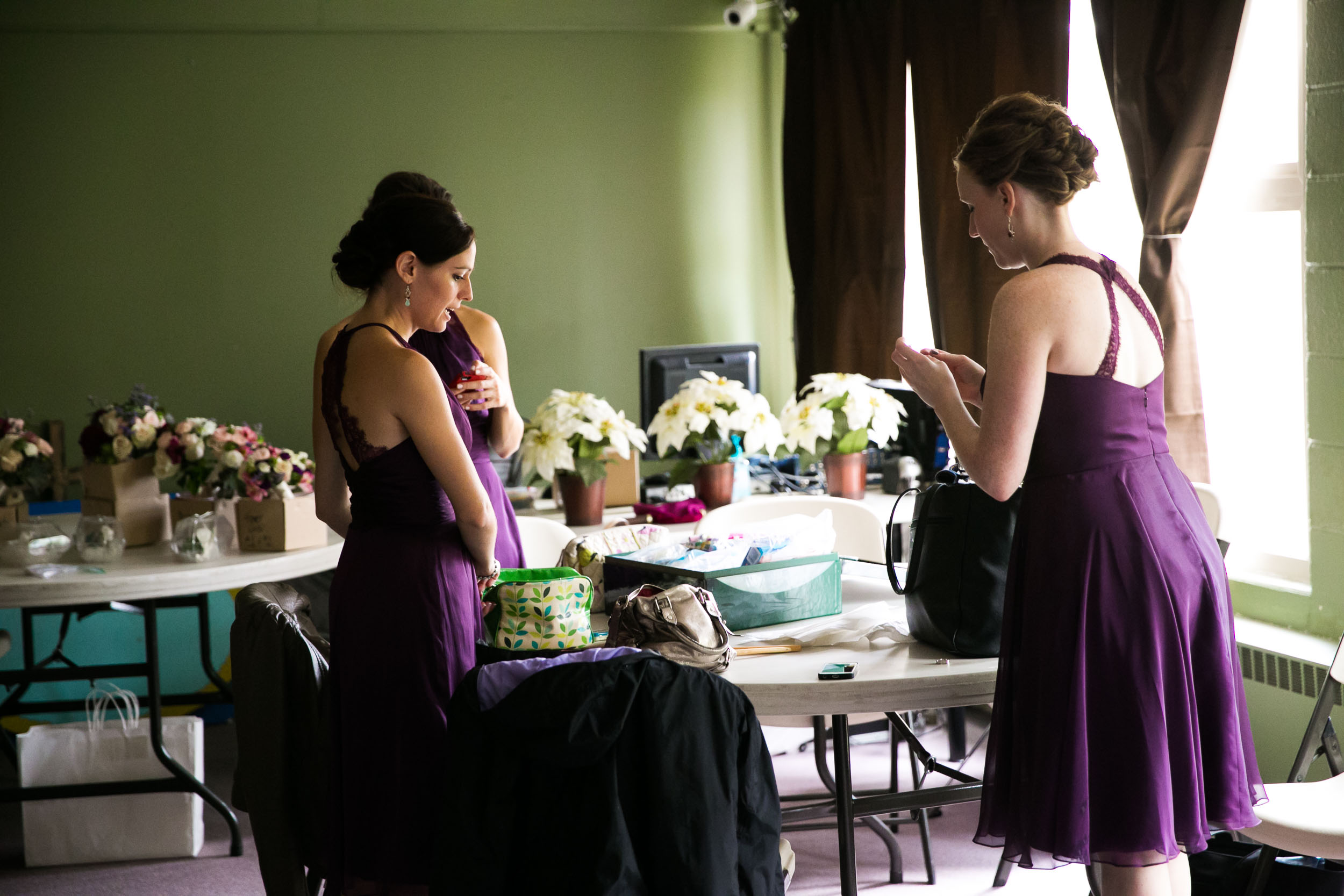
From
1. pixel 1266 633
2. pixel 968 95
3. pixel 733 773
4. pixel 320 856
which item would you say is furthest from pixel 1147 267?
pixel 320 856

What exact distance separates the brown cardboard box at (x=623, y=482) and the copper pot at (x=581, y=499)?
0.32 meters

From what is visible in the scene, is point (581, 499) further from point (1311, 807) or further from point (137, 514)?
point (1311, 807)

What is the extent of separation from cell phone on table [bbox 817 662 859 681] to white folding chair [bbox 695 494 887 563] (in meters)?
1.25

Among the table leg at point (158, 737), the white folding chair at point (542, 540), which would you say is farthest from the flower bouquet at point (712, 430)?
the table leg at point (158, 737)

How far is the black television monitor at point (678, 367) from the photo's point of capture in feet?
14.0

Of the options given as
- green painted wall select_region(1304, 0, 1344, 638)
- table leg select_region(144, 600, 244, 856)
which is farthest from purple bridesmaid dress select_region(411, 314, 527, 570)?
green painted wall select_region(1304, 0, 1344, 638)

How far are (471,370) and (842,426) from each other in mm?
1574

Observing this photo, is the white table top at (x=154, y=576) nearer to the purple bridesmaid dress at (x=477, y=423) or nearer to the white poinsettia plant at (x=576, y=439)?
the purple bridesmaid dress at (x=477, y=423)

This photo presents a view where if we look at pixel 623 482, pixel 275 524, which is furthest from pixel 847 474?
pixel 275 524

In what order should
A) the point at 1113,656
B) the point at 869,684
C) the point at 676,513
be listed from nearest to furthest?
the point at 1113,656, the point at 869,684, the point at 676,513

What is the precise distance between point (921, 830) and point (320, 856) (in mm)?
1653

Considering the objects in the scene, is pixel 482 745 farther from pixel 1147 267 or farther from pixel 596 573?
pixel 1147 267

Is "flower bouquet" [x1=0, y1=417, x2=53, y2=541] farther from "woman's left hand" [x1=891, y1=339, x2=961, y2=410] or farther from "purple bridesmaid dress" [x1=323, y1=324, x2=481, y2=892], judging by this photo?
"woman's left hand" [x1=891, y1=339, x2=961, y2=410]

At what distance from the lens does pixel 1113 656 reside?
174cm
